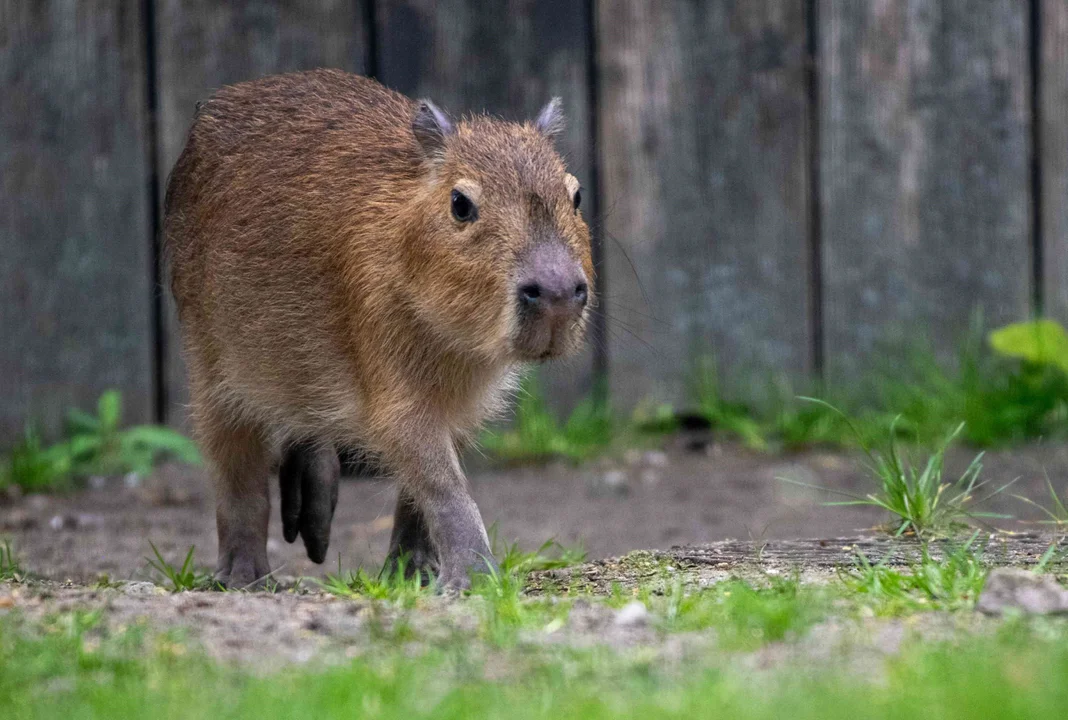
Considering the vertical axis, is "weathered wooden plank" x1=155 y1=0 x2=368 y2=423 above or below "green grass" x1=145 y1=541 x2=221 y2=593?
above

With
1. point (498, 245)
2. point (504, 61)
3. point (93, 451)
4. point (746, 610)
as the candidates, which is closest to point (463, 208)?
point (498, 245)

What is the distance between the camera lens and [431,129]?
4.43 m

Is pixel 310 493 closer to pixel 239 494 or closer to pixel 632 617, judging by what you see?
pixel 239 494

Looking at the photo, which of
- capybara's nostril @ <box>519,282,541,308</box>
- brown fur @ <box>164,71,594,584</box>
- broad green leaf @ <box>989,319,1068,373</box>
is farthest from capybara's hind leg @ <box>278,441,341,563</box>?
broad green leaf @ <box>989,319,1068,373</box>

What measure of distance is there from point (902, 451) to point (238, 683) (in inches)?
155

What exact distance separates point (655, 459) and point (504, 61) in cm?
181

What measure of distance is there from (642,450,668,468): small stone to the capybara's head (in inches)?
93.8

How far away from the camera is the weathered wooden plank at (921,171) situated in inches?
265

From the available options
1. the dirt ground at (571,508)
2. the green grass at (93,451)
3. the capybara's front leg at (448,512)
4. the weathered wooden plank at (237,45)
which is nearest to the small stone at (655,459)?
the dirt ground at (571,508)

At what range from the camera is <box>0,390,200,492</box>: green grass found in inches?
252

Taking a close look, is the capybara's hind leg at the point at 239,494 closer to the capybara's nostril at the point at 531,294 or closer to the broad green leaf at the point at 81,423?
the capybara's nostril at the point at 531,294

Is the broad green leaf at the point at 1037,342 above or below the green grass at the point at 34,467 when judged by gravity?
above

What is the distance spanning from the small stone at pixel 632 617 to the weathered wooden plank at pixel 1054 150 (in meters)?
4.12

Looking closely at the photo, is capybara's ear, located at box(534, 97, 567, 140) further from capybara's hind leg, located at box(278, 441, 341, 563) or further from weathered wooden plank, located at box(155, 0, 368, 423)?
weathered wooden plank, located at box(155, 0, 368, 423)
